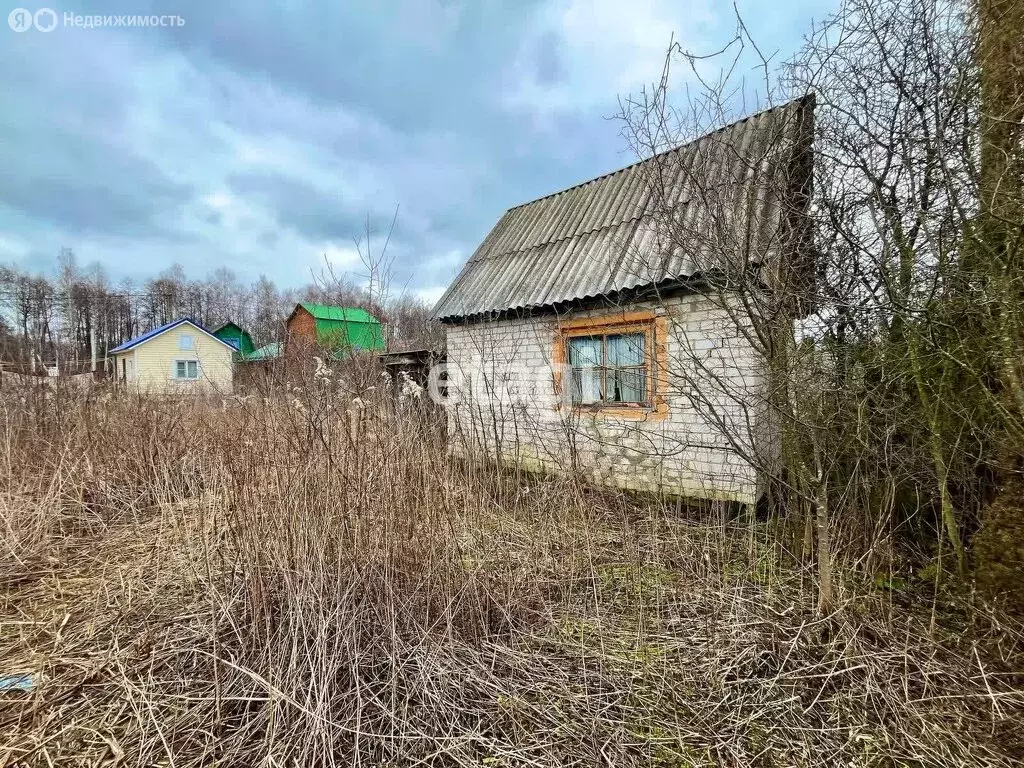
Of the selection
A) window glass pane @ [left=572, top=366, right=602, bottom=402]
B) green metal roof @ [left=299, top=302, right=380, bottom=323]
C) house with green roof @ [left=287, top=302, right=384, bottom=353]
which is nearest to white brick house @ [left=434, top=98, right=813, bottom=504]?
window glass pane @ [left=572, top=366, right=602, bottom=402]

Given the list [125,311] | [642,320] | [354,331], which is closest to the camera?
[354,331]

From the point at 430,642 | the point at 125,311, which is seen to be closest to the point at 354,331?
the point at 430,642

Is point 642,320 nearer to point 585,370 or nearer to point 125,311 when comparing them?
point 585,370

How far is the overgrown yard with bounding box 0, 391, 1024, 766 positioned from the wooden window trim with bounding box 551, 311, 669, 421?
2.38 meters

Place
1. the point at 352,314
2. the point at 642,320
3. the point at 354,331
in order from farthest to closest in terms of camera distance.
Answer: the point at 642,320 < the point at 354,331 < the point at 352,314

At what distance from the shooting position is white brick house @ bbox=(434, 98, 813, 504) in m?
3.21

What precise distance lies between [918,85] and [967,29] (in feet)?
1.07

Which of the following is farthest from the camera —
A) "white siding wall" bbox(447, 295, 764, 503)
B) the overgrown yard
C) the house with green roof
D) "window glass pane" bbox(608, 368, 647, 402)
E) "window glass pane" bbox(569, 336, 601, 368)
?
"window glass pane" bbox(569, 336, 601, 368)

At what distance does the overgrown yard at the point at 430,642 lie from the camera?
188 cm

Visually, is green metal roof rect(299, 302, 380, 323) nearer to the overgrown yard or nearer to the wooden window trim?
the overgrown yard

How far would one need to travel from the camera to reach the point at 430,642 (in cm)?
232

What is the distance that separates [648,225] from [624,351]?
1665mm

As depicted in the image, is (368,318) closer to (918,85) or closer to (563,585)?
(563,585)

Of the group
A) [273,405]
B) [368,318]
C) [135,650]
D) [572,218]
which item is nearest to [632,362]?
[572,218]
